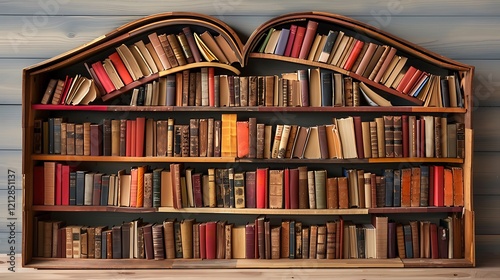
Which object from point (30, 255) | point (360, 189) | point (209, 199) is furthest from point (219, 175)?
point (30, 255)

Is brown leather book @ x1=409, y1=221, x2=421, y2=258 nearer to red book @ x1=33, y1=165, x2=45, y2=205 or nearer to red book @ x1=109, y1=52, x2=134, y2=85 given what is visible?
red book @ x1=109, y1=52, x2=134, y2=85

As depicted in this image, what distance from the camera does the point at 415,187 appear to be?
295cm

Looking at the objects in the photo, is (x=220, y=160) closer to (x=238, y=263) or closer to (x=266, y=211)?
(x=266, y=211)

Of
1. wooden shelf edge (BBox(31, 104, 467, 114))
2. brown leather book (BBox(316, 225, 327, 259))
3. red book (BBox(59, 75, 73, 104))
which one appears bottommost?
brown leather book (BBox(316, 225, 327, 259))

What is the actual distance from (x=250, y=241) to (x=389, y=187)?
0.77 meters

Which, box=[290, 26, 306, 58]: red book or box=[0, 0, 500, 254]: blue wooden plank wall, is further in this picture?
box=[0, 0, 500, 254]: blue wooden plank wall

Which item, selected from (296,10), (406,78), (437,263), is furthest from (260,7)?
(437,263)

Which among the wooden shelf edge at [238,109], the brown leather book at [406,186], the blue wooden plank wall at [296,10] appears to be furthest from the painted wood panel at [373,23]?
the brown leather book at [406,186]

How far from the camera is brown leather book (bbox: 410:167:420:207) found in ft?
9.69

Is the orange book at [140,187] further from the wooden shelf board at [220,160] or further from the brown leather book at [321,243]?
the brown leather book at [321,243]

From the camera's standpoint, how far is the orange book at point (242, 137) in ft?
9.62

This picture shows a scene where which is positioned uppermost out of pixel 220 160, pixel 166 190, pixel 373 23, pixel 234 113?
pixel 373 23

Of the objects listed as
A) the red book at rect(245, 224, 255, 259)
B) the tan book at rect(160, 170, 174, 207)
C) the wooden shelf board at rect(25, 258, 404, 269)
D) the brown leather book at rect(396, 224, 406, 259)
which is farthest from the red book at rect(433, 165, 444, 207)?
the tan book at rect(160, 170, 174, 207)

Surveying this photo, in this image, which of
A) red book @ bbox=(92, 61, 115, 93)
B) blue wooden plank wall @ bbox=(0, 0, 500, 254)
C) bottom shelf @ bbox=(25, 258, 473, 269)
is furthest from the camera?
blue wooden plank wall @ bbox=(0, 0, 500, 254)
